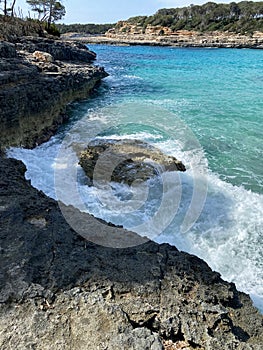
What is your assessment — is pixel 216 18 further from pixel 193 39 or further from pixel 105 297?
pixel 105 297

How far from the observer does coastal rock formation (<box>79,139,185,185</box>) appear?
840cm

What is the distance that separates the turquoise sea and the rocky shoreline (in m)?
1.68

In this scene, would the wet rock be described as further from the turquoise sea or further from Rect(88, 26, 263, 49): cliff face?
Rect(88, 26, 263, 49): cliff face

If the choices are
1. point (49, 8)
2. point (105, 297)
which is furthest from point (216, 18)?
point (105, 297)

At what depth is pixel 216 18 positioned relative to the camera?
89.4 m

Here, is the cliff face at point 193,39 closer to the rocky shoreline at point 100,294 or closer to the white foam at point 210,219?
the white foam at point 210,219

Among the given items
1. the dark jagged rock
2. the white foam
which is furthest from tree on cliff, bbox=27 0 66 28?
the white foam

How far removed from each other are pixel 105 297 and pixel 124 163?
18.2 ft

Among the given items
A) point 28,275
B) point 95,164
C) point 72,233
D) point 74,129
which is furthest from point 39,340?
point 74,129

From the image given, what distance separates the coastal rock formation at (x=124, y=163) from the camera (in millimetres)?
8398

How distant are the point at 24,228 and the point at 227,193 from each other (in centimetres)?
571

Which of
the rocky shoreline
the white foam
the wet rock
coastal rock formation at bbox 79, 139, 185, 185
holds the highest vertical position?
the wet rock

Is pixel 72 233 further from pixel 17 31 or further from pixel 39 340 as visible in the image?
pixel 17 31

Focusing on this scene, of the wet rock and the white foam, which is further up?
the wet rock
